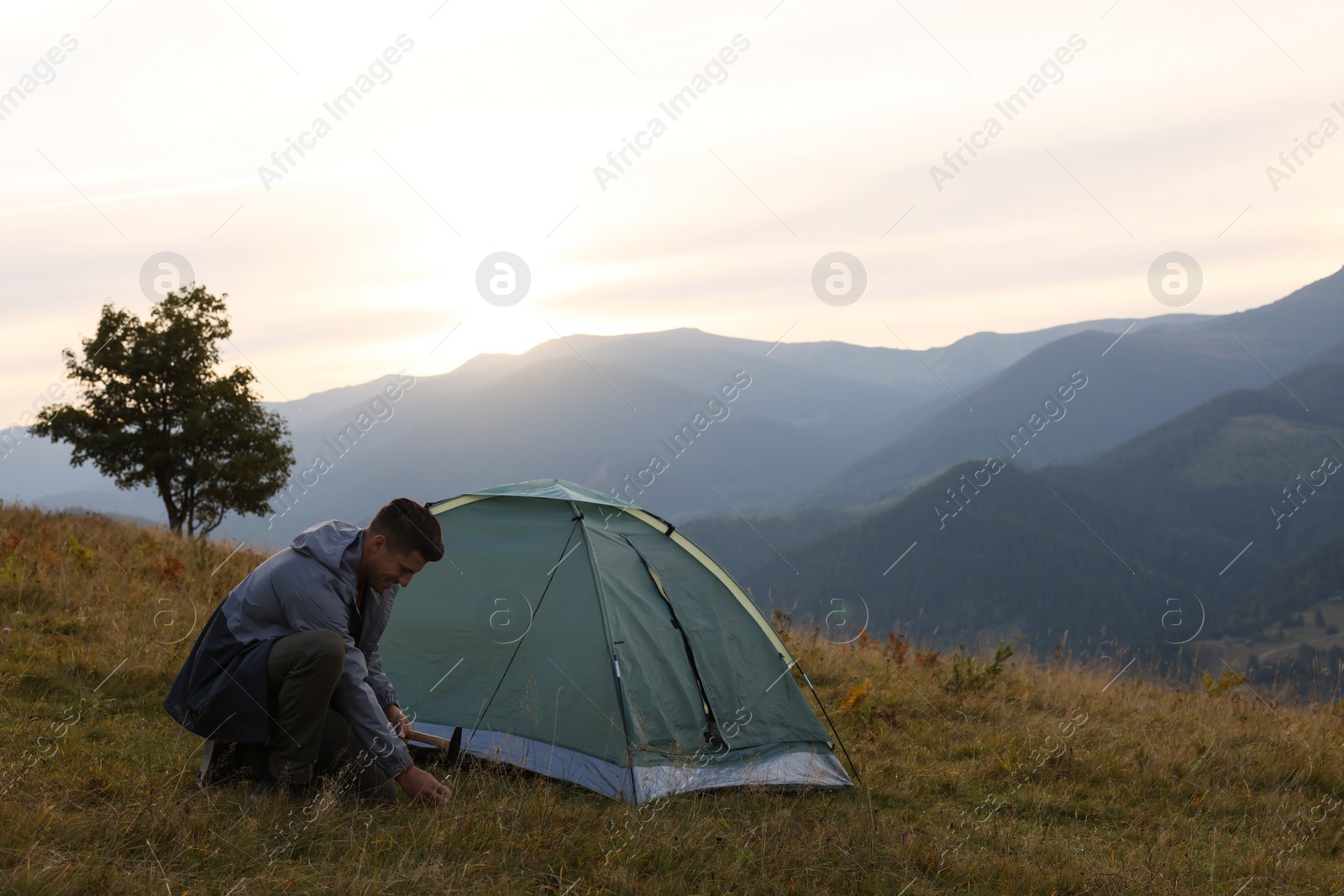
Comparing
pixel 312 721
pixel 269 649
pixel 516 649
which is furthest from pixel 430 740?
pixel 269 649

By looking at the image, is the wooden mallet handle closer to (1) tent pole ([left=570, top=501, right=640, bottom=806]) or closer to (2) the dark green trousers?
(2) the dark green trousers

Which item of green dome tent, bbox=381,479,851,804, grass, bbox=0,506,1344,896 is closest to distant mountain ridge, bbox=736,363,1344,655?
grass, bbox=0,506,1344,896

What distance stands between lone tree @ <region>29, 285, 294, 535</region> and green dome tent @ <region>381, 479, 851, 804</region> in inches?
637

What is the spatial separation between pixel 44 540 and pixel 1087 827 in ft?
38.8

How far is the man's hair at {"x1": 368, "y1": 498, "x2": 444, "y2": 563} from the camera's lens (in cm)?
458

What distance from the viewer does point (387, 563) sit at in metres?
4.62

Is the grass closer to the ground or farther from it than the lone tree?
closer to the ground

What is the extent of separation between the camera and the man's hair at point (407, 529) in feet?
15.0

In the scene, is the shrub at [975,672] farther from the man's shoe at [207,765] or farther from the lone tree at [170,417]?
the lone tree at [170,417]

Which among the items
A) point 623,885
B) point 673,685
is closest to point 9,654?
point 673,685

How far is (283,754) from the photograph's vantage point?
4477 millimetres

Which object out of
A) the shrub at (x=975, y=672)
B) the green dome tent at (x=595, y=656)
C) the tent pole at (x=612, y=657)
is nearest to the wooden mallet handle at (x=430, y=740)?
the green dome tent at (x=595, y=656)

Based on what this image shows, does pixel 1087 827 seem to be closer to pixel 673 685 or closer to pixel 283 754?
pixel 673 685

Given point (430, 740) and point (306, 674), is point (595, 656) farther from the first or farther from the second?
point (306, 674)
